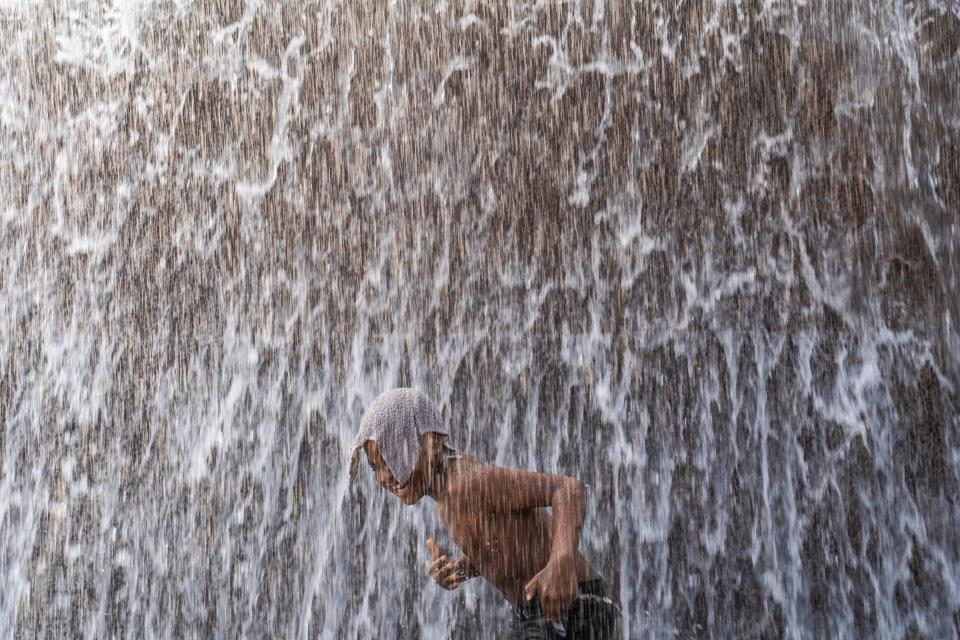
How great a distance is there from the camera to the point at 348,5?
6441mm

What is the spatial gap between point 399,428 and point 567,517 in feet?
1.60

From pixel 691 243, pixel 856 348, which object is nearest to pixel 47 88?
pixel 691 243

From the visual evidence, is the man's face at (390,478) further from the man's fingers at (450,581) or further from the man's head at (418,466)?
the man's fingers at (450,581)

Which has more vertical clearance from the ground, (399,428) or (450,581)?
(399,428)

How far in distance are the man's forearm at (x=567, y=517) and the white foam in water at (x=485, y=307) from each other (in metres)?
2.81

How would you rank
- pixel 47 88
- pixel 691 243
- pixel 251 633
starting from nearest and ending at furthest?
pixel 251 633
pixel 691 243
pixel 47 88

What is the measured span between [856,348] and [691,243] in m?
0.98

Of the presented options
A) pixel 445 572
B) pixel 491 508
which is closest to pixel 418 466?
pixel 491 508

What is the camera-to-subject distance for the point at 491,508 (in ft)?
8.83

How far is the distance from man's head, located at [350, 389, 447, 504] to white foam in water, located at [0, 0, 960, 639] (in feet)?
8.98

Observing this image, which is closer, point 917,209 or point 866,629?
point 866,629

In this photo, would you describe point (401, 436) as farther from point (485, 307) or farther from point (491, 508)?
point (485, 307)

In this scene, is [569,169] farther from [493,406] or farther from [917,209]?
[917,209]

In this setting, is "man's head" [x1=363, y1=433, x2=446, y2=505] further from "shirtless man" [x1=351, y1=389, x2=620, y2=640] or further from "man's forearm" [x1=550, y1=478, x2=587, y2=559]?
"man's forearm" [x1=550, y1=478, x2=587, y2=559]
